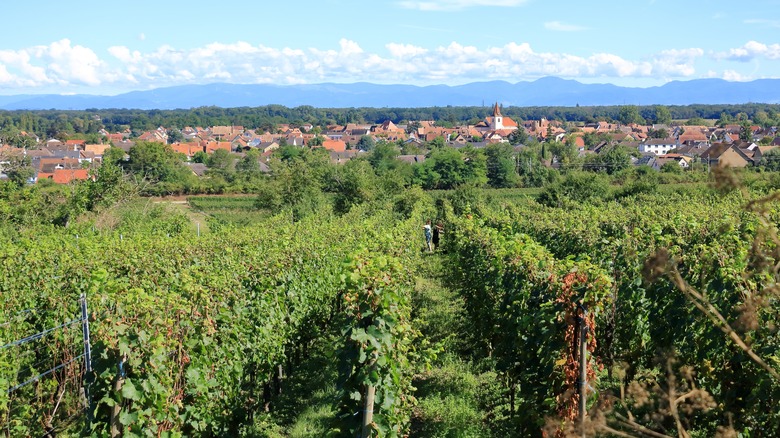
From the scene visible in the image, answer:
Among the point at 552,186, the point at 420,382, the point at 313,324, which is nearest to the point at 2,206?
the point at 313,324

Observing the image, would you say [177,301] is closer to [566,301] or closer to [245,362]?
[245,362]

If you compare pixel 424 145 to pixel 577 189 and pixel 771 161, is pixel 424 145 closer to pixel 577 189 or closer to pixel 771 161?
pixel 771 161

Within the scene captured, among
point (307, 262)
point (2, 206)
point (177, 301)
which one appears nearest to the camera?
point (177, 301)

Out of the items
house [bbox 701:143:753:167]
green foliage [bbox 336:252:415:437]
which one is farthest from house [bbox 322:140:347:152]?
house [bbox 701:143:753:167]

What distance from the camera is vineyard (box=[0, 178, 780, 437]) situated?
4840 millimetres

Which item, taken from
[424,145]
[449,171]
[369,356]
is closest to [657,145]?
[424,145]

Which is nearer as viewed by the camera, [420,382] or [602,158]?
[420,382]

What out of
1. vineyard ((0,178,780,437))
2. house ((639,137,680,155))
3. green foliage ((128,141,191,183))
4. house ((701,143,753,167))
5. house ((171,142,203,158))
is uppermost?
house ((701,143,753,167))

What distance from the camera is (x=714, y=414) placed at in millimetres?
5121

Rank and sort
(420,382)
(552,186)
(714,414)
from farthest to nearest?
(552,186), (420,382), (714,414)

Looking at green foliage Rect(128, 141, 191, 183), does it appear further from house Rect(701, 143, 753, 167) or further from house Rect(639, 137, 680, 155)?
house Rect(639, 137, 680, 155)

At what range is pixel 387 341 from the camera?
541cm

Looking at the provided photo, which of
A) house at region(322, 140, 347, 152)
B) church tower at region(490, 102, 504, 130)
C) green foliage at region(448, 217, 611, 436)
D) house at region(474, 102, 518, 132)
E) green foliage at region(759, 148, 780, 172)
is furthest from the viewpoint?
church tower at region(490, 102, 504, 130)

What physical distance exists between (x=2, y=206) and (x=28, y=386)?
2203 centimetres
